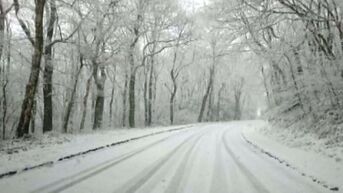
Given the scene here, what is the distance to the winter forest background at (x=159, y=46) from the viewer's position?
15641 mm

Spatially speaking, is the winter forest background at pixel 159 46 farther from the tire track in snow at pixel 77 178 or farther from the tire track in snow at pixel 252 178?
the tire track in snow at pixel 77 178

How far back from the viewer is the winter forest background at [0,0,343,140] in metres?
15.6

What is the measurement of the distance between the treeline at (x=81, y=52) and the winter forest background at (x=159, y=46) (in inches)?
3.1

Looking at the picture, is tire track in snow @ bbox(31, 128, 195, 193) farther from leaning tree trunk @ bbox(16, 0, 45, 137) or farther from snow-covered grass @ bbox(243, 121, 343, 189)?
leaning tree trunk @ bbox(16, 0, 45, 137)

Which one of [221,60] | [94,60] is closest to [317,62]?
[94,60]

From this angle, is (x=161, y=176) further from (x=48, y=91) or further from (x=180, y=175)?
(x=48, y=91)

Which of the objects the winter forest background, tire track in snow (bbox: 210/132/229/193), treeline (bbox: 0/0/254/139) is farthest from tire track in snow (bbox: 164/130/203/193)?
treeline (bbox: 0/0/254/139)

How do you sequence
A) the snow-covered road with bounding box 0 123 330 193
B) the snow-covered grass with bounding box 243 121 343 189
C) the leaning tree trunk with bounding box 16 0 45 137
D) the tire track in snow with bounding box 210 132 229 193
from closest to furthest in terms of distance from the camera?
the snow-covered road with bounding box 0 123 330 193
the tire track in snow with bounding box 210 132 229 193
the snow-covered grass with bounding box 243 121 343 189
the leaning tree trunk with bounding box 16 0 45 137

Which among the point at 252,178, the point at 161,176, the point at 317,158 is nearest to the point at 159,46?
the point at 317,158

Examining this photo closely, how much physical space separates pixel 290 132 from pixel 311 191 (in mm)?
13004

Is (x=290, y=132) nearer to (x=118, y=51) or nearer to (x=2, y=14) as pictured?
(x=118, y=51)

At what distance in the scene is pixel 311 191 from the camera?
7.15 meters

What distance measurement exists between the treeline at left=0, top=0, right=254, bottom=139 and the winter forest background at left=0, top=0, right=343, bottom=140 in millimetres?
77

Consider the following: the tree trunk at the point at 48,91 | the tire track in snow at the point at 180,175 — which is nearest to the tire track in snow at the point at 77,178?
the tire track in snow at the point at 180,175
